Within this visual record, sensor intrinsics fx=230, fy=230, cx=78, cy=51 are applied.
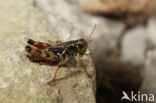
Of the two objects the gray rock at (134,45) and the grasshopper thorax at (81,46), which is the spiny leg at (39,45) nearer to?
the grasshopper thorax at (81,46)

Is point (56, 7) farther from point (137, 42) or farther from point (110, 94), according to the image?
point (110, 94)

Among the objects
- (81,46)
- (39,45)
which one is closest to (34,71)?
(39,45)

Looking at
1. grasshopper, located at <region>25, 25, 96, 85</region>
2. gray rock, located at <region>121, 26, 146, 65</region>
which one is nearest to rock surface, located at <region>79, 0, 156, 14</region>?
gray rock, located at <region>121, 26, 146, 65</region>

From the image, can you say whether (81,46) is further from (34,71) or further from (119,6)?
(119,6)

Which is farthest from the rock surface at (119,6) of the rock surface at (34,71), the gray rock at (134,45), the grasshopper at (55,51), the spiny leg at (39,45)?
the spiny leg at (39,45)

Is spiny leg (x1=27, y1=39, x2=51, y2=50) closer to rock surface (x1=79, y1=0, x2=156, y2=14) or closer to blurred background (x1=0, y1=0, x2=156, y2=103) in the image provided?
blurred background (x1=0, y1=0, x2=156, y2=103)

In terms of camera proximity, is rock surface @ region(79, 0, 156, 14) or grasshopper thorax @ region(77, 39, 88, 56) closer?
grasshopper thorax @ region(77, 39, 88, 56)

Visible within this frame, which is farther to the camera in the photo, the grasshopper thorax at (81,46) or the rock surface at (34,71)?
the grasshopper thorax at (81,46)
